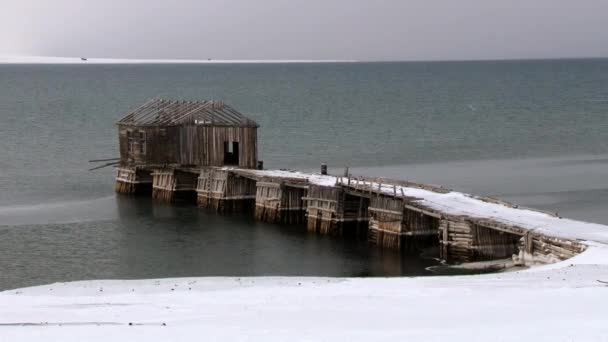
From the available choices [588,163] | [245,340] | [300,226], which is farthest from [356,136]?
[245,340]

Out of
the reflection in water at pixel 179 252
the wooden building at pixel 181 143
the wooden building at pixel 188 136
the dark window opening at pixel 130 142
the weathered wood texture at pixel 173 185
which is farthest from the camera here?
the dark window opening at pixel 130 142

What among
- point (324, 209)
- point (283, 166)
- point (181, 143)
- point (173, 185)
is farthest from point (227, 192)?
point (283, 166)

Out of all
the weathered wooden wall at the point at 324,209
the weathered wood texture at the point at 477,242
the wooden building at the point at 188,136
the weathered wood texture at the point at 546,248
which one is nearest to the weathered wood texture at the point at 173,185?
the wooden building at the point at 188,136

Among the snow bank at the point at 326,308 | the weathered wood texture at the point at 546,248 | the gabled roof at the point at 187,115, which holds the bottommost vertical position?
the snow bank at the point at 326,308

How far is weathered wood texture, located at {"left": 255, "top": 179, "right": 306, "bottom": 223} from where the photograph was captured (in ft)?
164

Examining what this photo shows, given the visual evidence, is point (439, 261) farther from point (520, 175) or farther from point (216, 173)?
point (520, 175)

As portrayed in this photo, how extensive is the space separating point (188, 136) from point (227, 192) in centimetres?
511

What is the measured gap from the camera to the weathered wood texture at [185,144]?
181 ft

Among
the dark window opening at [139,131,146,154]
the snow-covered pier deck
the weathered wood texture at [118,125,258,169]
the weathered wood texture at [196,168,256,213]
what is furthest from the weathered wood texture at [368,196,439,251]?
the dark window opening at [139,131,146,154]

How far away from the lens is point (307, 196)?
4800 centimetres

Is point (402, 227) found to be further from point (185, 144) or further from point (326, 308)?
point (185, 144)

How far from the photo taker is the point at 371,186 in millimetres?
45594

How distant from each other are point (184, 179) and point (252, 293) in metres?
29.6

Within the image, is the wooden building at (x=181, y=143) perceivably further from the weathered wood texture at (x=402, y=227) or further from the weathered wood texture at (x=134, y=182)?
the weathered wood texture at (x=402, y=227)
